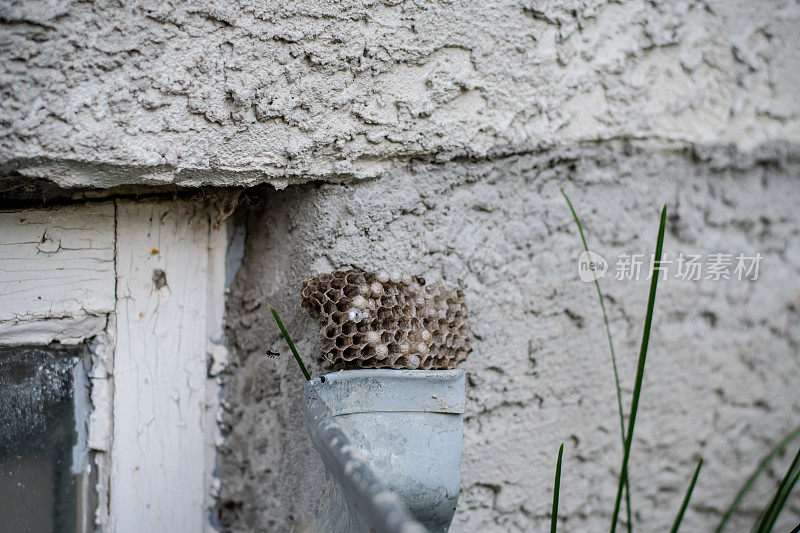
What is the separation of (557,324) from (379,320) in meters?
0.35

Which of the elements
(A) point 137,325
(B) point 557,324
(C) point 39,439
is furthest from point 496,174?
(C) point 39,439

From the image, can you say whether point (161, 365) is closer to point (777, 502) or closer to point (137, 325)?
point (137, 325)

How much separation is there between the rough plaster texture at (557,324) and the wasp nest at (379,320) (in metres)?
0.06

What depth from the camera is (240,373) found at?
931mm

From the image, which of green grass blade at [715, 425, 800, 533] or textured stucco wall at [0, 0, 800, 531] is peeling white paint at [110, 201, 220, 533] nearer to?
textured stucco wall at [0, 0, 800, 531]

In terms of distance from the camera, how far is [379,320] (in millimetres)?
771

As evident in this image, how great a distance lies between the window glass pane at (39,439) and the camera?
78 cm

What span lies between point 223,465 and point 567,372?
0.56 metres

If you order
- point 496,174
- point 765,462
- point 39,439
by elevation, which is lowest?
point 765,462

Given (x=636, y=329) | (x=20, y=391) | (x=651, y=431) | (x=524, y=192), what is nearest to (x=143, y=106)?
(x=20, y=391)

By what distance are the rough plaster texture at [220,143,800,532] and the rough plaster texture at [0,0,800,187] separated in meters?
0.05

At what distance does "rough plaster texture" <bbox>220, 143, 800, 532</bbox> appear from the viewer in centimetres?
87

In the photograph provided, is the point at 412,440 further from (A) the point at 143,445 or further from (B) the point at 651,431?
(B) the point at 651,431

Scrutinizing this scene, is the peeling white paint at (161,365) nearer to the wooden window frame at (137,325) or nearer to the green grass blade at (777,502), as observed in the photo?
the wooden window frame at (137,325)
